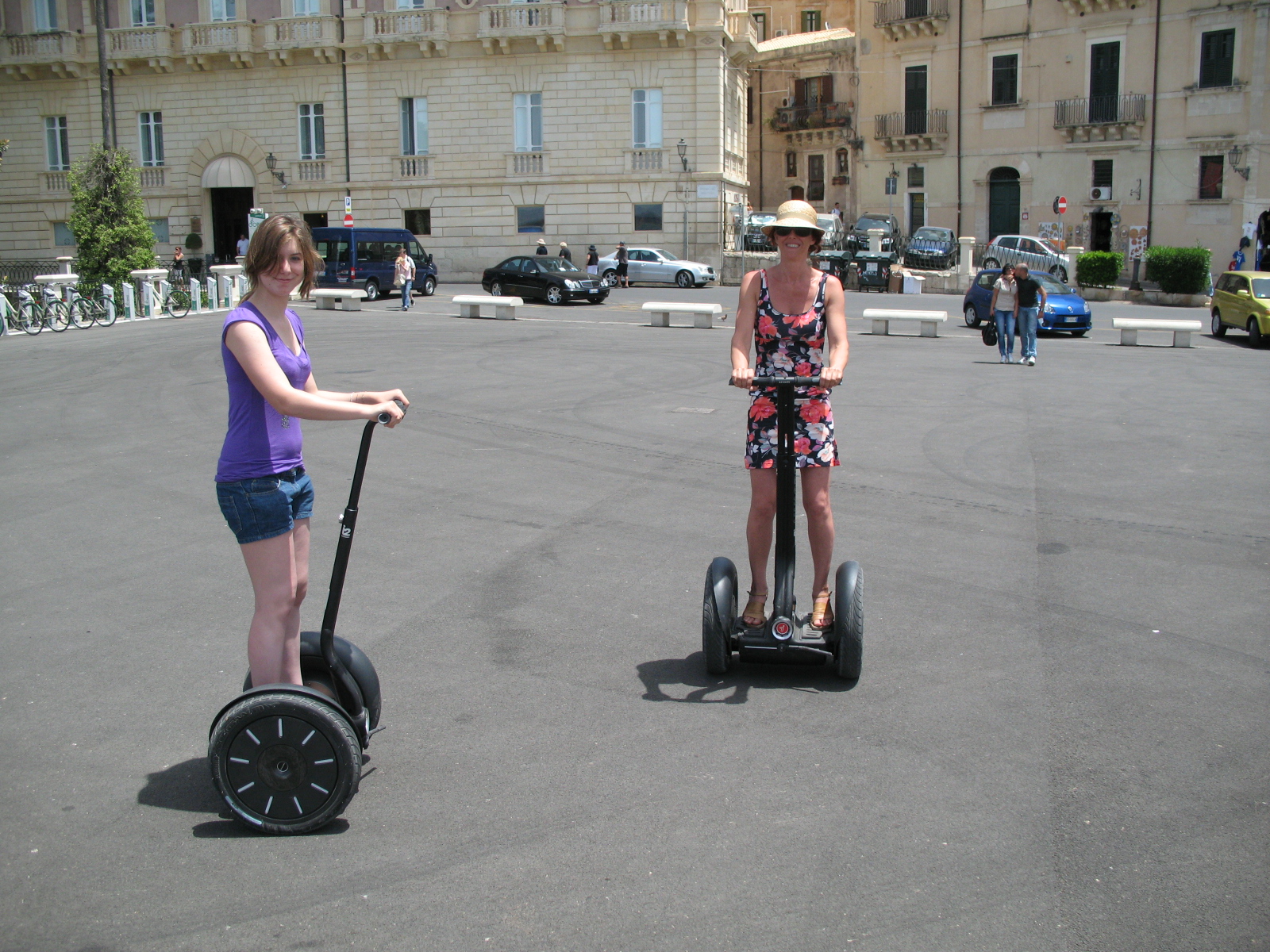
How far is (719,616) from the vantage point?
16.3ft

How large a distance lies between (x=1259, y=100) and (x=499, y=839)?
4428 centimetres

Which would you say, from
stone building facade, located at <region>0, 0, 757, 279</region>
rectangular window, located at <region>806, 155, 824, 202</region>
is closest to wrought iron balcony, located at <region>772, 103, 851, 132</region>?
rectangular window, located at <region>806, 155, 824, 202</region>

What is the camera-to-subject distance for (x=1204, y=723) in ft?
15.3

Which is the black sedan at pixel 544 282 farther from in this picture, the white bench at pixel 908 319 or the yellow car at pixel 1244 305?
the yellow car at pixel 1244 305

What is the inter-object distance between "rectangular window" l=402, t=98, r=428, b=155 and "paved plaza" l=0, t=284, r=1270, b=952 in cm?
3696

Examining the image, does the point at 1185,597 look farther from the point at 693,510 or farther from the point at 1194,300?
the point at 1194,300

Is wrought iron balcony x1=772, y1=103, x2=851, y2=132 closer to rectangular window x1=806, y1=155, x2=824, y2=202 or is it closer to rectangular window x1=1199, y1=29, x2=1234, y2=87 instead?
rectangular window x1=806, y1=155, x2=824, y2=202

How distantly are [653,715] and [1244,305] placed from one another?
22.7m

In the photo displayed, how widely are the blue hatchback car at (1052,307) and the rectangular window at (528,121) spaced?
2334cm

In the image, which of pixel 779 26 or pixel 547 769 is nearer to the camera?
pixel 547 769

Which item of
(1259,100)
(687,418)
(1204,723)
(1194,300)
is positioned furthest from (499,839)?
(1259,100)

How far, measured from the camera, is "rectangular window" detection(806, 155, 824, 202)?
186 ft

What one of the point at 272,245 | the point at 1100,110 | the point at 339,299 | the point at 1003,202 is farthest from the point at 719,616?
the point at 1003,202

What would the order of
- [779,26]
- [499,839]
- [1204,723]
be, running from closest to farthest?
[499,839] < [1204,723] < [779,26]
